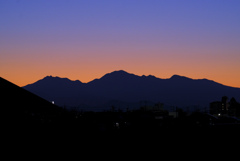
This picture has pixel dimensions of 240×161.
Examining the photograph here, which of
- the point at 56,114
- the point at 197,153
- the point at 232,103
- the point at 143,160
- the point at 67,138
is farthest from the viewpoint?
the point at 232,103

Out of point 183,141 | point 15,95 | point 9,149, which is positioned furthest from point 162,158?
point 15,95

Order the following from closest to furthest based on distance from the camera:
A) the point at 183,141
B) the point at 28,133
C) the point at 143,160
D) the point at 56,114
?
the point at 143,160, the point at 28,133, the point at 183,141, the point at 56,114

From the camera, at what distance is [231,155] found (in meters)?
11.7

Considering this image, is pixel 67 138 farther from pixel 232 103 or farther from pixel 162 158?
pixel 232 103

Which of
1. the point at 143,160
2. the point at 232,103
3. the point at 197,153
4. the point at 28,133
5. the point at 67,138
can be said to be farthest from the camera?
the point at 232,103

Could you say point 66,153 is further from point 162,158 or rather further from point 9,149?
point 162,158

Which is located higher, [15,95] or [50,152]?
[15,95]

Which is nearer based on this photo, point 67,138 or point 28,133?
point 28,133

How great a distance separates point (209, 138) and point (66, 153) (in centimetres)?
618

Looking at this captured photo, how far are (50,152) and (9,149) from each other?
4.85 feet

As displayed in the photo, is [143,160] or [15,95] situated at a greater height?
[15,95]

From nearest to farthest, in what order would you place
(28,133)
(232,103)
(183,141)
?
(28,133) → (183,141) → (232,103)

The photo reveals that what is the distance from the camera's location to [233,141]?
1389 cm

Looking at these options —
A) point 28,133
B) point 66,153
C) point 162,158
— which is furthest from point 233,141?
point 28,133
